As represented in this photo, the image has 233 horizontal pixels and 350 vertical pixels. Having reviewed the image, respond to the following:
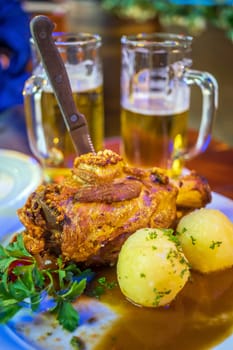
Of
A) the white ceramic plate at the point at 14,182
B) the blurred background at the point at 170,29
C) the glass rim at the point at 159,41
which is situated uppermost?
the glass rim at the point at 159,41

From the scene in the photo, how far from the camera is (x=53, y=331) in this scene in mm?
1017

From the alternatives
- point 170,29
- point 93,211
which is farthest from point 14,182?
point 170,29

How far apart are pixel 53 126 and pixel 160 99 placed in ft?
1.27

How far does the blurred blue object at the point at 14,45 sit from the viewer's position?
8.86 ft

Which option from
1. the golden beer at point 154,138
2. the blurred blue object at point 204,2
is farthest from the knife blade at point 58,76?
the blurred blue object at point 204,2

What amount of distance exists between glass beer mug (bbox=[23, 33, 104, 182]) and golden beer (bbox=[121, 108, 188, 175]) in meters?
0.13

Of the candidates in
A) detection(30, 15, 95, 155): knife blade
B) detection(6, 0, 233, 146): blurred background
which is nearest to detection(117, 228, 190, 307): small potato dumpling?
detection(30, 15, 95, 155): knife blade

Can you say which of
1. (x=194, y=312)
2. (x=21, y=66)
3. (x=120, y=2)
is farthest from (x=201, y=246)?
(x=120, y=2)

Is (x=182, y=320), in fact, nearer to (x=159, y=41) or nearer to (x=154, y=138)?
(x=154, y=138)

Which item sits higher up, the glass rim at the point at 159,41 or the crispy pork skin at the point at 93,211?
the glass rim at the point at 159,41

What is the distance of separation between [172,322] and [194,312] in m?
0.06

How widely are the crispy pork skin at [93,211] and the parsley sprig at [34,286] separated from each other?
33 mm

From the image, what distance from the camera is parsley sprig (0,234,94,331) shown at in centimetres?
102

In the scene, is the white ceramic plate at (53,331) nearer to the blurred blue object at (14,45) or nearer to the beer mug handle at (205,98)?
the beer mug handle at (205,98)
